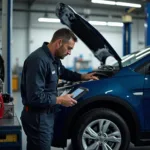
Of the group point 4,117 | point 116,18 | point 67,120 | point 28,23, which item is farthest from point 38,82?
point 116,18

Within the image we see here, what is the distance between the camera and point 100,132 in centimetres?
369

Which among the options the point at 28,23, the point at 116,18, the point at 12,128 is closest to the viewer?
the point at 12,128

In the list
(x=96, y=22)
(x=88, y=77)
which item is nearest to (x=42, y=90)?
(x=88, y=77)

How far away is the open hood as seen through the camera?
364cm

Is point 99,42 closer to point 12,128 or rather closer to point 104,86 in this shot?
point 104,86

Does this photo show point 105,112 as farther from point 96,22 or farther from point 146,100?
point 96,22

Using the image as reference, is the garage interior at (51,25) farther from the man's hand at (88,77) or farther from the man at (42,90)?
the man at (42,90)

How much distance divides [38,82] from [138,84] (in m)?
1.75

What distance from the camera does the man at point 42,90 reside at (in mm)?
2307

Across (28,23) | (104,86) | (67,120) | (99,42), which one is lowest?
(67,120)

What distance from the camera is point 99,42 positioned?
390 cm

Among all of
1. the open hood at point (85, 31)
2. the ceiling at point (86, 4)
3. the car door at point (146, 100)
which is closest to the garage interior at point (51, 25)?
the ceiling at point (86, 4)

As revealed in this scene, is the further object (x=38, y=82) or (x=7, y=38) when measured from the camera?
(x=7, y=38)

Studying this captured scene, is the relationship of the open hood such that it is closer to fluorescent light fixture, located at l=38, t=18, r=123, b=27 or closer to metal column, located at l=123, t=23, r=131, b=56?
metal column, located at l=123, t=23, r=131, b=56
